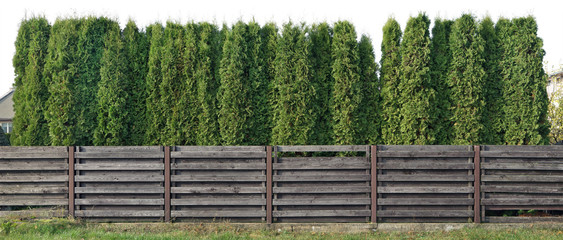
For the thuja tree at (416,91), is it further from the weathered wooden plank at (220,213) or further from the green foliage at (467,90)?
the weathered wooden plank at (220,213)

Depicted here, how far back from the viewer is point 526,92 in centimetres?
800

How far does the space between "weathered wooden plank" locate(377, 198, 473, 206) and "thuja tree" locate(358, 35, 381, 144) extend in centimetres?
124

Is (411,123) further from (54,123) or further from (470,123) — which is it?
(54,123)

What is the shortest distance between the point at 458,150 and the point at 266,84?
13.4ft

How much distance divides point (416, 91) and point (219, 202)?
15.1ft

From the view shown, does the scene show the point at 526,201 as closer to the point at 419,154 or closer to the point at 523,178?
the point at 523,178

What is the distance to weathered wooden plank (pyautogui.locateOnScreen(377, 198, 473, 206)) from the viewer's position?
756 cm

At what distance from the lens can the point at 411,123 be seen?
791 centimetres

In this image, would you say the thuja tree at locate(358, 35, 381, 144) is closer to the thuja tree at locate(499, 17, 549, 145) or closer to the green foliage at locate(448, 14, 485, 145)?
the green foliage at locate(448, 14, 485, 145)

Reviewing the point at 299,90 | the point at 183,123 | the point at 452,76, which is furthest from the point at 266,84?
the point at 452,76

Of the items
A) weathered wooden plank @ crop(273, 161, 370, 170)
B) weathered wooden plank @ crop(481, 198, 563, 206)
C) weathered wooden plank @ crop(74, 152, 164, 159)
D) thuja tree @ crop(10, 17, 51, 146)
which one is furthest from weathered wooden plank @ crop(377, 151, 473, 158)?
thuja tree @ crop(10, 17, 51, 146)

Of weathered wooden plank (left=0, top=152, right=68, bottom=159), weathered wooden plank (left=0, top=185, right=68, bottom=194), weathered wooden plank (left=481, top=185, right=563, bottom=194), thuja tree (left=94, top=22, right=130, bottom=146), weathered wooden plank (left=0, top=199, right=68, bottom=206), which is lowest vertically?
weathered wooden plank (left=0, top=199, right=68, bottom=206)

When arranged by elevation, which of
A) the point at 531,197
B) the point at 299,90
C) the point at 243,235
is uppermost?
the point at 299,90

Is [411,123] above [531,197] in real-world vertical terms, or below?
above
